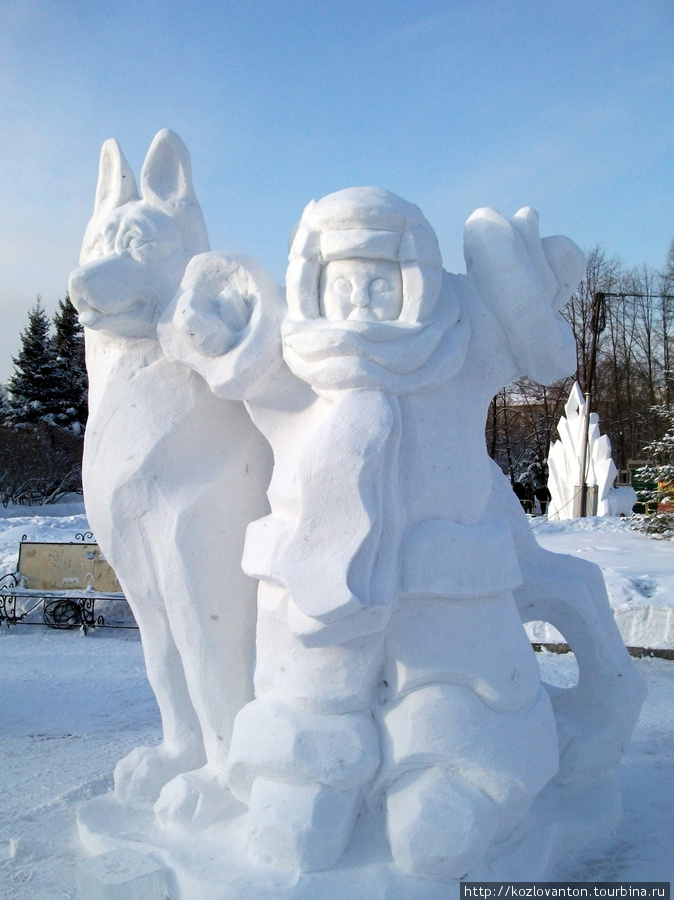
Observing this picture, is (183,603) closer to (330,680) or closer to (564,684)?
(330,680)

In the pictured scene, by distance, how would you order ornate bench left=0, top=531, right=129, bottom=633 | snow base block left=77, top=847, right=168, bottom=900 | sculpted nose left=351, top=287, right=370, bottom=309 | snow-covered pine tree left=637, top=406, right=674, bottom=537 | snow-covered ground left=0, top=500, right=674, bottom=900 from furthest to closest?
snow-covered pine tree left=637, top=406, right=674, bottom=537 → ornate bench left=0, top=531, right=129, bottom=633 → snow-covered ground left=0, top=500, right=674, bottom=900 → sculpted nose left=351, top=287, right=370, bottom=309 → snow base block left=77, top=847, right=168, bottom=900

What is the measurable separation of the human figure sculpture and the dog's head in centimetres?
23

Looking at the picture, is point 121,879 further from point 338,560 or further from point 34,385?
point 34,385

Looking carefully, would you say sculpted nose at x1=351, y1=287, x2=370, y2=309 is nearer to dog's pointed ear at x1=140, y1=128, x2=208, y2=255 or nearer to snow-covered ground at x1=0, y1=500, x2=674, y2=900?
dog's pointed ear at x1=140, y1=128, x2=208, y2=255

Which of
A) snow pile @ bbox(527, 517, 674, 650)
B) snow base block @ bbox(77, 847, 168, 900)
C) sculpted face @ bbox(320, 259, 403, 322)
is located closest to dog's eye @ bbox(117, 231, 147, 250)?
sculpted face @ bbox(320, 259, 403, 322)

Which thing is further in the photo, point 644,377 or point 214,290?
point 644,377

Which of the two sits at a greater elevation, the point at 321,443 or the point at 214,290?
the point at 214,290

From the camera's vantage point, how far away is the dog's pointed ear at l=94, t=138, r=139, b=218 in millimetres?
2678

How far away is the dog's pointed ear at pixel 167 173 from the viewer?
261 cm

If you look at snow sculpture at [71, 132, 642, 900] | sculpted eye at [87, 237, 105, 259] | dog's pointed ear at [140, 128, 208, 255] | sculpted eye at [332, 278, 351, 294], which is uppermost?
dog's pointed ear at [140, 128, 208, 255]

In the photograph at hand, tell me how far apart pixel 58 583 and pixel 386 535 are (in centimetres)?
574

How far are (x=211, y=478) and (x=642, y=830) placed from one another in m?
1.82

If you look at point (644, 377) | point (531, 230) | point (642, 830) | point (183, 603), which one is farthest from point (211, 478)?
point (644, 377)

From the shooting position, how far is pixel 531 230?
7.39ft
